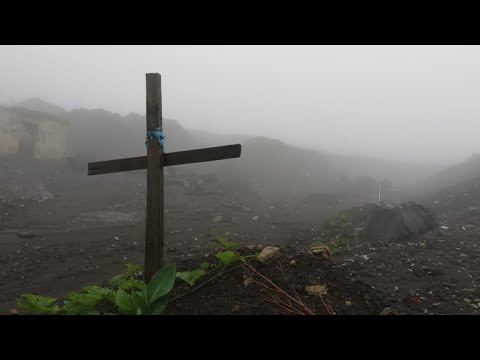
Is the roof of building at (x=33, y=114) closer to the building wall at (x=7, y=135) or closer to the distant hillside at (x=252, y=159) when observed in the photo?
the building wall at (x=7, y=135)

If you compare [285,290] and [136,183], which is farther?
[136,183]

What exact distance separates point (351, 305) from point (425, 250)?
4923 millimetres

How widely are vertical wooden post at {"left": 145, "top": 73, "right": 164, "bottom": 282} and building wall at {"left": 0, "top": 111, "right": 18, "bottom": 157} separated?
775 inches

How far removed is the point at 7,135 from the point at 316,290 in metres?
21.5

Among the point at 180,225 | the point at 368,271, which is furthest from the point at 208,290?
the point at 180,225

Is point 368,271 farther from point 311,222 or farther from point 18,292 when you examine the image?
point 311,222

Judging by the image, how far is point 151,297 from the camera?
2.87m

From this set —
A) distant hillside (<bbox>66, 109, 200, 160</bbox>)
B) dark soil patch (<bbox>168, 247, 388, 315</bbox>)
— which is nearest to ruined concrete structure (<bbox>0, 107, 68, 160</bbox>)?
distant hillside (<bbox>66, 109, 200, 160</bbox>)

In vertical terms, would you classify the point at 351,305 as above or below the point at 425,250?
above

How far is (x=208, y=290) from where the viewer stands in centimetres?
351

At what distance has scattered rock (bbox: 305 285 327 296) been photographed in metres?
3.38

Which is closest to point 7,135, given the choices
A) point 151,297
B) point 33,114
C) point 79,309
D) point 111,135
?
point 33,114

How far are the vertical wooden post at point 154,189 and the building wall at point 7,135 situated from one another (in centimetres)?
1969
